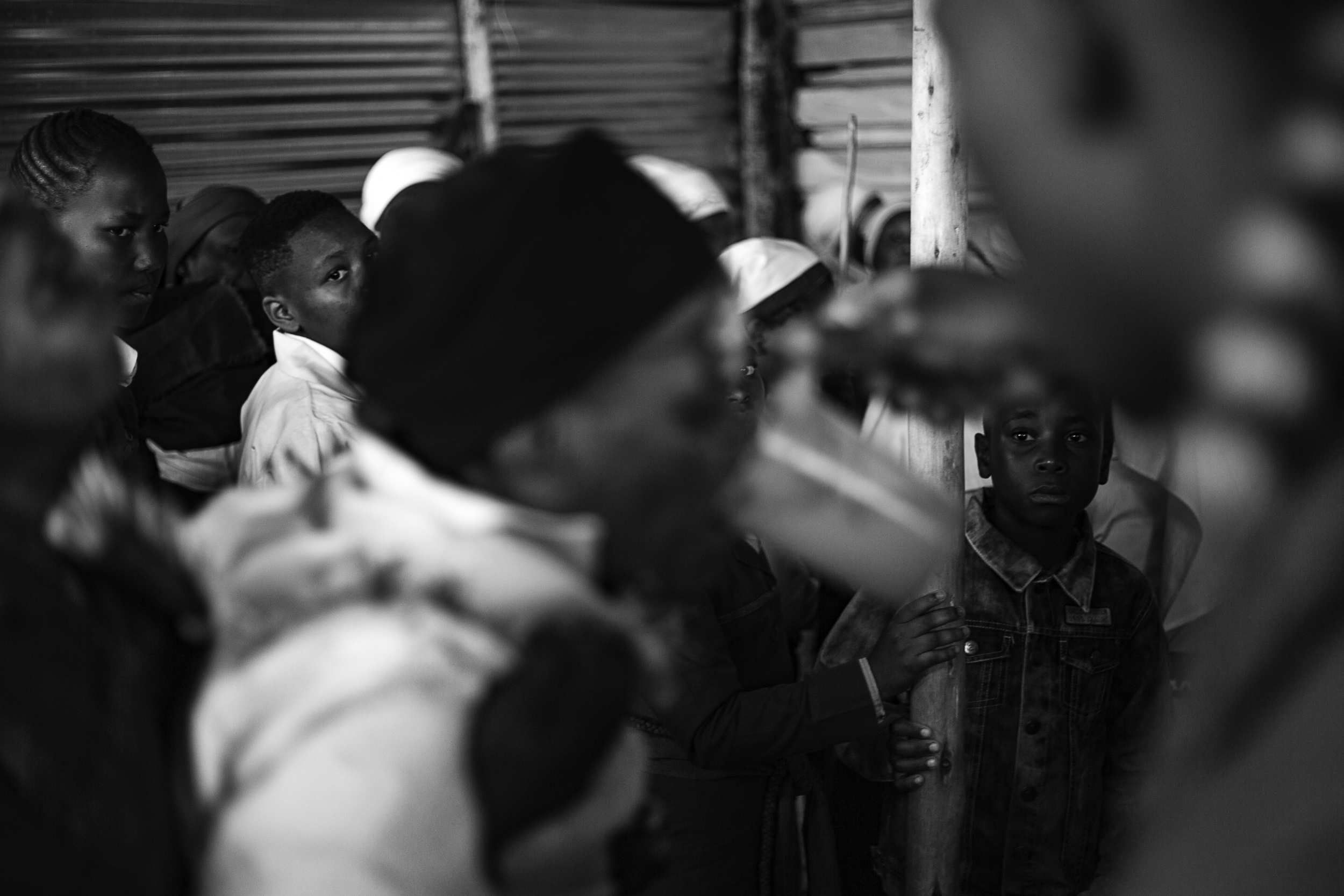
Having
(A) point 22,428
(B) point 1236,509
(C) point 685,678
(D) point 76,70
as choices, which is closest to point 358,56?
(D) point 76,70

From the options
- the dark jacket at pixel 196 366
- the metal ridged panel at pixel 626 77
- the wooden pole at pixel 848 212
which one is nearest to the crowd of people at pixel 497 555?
the dark jacket at pixel 196 366

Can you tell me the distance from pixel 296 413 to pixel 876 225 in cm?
314

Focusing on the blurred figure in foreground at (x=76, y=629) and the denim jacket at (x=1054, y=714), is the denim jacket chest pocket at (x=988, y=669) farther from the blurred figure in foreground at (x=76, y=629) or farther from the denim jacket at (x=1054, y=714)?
the blurred figure in foreground at (x=76, y=629)

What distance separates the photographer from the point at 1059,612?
2932mm

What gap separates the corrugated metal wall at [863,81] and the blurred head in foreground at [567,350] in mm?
4857

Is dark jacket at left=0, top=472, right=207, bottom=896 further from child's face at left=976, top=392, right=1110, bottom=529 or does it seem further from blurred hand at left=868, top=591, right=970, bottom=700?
child's face at left=976, top=392, right=1110, bottom=529

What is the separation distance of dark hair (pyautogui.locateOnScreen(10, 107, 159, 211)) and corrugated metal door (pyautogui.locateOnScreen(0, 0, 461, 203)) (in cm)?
155

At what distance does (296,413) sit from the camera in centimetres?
299

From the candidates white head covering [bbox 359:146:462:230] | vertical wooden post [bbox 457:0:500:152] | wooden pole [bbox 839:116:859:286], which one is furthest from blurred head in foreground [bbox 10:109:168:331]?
wooden pole [bbox 839:116:859:286]

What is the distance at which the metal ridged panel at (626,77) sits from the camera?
5512 millimetres

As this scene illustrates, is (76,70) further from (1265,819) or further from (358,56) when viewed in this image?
(1265,819)

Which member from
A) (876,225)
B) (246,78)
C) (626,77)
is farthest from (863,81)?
(246,78)

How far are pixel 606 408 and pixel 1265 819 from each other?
648 mm

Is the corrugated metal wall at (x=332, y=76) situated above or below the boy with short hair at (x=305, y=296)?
above
